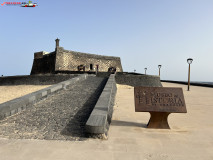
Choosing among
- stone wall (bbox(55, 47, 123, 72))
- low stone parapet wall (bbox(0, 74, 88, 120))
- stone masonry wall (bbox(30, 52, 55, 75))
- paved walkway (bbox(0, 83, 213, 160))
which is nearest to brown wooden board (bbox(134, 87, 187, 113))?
paved walkway (bbox(0, 83, 213, 160))

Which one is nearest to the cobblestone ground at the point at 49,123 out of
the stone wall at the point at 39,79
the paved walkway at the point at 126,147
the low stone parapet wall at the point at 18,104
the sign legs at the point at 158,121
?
the low stone parapet wall at the point at 18,104

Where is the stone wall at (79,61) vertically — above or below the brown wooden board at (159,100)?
above

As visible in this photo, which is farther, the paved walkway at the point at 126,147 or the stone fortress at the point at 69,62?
the stone fortress at the point at 69,62

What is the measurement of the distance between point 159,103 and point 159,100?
3.1 inches

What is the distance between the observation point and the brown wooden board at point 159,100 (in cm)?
387

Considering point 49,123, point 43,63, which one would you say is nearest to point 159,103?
point 49,123

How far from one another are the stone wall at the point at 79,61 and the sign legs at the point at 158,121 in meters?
21.8

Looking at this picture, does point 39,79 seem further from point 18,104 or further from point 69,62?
point 18,104

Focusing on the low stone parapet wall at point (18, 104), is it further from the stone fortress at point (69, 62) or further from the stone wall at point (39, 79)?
the stone fortress at point (69, 62)

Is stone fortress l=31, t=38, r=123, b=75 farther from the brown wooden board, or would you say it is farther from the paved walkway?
the paved walkway

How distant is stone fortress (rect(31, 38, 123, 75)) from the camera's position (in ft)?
81.3

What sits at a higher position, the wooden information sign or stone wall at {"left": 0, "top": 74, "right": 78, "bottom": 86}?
the wooden information sign

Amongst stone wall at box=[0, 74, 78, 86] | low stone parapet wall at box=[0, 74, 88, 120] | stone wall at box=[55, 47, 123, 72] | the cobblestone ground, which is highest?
stone wall at box=[55, 47, 123, 72]

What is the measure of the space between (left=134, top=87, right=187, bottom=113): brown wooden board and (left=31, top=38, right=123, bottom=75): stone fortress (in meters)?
19.6
